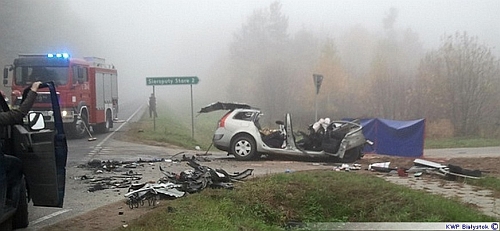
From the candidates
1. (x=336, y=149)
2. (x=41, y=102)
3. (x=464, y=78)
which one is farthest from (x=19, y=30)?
(x=336, y=149)

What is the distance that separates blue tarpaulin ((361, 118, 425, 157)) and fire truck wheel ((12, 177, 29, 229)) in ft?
39.3

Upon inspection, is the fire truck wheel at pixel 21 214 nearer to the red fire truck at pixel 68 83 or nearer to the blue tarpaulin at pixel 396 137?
the red fire truck at pixel 68 83

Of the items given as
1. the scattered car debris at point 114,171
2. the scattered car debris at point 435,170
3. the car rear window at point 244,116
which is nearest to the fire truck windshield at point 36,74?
the scattered car debris at point 114,171

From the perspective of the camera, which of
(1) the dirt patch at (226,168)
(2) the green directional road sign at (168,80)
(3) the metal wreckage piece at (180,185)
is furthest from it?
(2) the green directional road sign at (168,80)

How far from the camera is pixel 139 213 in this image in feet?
23.0

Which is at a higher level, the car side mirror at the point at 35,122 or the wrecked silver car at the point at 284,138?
the car side mirror at the point at 35,122

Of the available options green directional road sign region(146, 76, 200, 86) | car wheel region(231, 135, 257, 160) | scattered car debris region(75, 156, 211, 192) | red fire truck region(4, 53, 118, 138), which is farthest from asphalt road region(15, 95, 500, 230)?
green directional road sign region(146, 76, 200, 86)

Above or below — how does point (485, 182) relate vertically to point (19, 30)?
below

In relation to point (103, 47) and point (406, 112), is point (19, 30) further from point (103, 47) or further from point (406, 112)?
point (406, 112)

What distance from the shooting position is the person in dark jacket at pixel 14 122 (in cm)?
524

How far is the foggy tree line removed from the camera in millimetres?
28328

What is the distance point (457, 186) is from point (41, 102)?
12778 mm

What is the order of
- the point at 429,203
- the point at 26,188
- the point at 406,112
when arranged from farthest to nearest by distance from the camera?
the point at 406,112 → the point at 429,203 → the point at 26,188

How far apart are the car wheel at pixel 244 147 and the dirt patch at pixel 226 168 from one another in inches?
10.8
